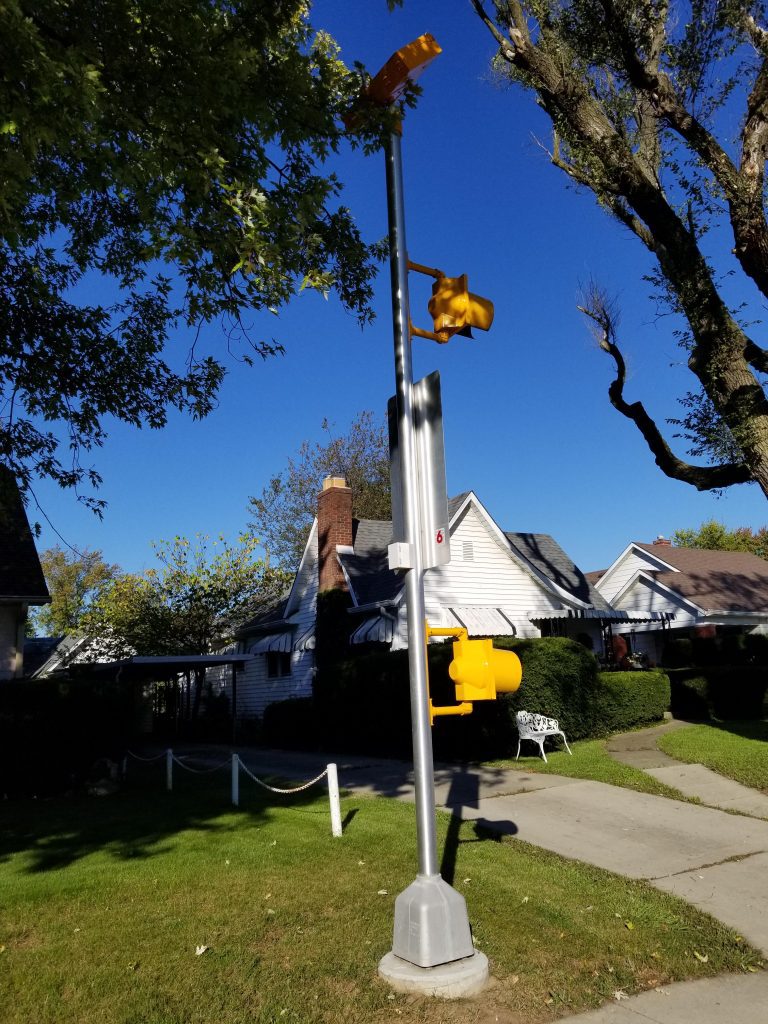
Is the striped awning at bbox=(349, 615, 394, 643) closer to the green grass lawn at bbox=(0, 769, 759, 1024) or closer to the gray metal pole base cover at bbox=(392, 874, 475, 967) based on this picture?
the green grass lawn at bbox=(0, 769, 759, 1024)

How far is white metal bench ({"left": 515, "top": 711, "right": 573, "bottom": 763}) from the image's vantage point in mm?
12852

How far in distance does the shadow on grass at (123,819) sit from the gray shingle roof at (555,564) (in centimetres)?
1422

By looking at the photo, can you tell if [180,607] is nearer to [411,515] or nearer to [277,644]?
[277,644]

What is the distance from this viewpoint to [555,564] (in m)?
26.2

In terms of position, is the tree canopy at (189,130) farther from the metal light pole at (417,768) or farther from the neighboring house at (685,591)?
the neighboring house at (685,591)

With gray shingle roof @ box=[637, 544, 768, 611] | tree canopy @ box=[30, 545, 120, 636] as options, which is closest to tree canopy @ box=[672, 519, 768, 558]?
gray shingle roof @ box=[637, 544, 768, 611]

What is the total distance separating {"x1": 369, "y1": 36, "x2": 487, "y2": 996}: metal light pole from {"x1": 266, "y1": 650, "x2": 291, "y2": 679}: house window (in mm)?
20443

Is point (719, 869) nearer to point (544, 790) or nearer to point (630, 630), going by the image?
point (544, 790)

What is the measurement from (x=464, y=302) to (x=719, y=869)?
213 inches

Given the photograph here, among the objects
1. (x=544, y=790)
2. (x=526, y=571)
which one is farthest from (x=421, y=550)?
(x=526, y=571)

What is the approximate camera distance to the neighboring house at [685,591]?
30516mm

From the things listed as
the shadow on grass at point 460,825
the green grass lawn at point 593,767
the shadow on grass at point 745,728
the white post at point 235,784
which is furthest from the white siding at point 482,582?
the white post at point 235,784

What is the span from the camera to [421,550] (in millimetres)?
4598

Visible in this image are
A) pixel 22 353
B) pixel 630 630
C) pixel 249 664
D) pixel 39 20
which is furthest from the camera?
pixel 630 630
